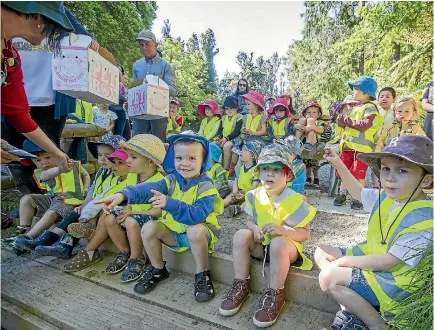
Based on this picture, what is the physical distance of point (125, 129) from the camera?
18.1ft

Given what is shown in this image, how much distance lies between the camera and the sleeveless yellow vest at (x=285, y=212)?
2119 millimetres

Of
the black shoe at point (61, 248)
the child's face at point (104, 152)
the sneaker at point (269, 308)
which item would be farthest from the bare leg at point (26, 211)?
the sneaker at point (269, 308)

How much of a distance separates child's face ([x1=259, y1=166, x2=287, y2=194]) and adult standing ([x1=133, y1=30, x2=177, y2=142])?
1941 mm

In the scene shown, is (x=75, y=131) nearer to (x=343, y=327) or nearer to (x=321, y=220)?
(x=321, y=220)

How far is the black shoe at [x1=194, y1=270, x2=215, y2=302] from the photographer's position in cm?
217

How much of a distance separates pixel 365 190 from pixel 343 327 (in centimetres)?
79

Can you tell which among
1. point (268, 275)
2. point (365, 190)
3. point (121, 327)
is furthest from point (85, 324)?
point (365, 190)

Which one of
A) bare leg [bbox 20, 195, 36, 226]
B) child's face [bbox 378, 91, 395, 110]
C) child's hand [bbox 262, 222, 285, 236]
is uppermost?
child's face [bbox 378, 91, 395, 110]

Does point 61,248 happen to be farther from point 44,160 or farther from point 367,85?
point 367,85

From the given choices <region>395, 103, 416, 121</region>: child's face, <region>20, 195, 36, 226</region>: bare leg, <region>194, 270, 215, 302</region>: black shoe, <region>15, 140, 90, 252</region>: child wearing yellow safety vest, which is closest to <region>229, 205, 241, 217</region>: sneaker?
<region>194, 270, 215, 302</region>: black shoe

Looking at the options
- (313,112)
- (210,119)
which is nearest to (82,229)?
(313,112)

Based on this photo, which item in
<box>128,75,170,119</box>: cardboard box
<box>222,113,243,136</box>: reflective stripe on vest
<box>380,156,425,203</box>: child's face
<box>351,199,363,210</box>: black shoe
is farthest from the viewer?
<box>222,113,243,136</box>: reflective stripe on vest

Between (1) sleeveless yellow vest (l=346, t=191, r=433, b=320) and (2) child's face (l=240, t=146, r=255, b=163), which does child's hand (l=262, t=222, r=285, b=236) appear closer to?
(1) sleeveless yellow vest (l=346, t=191, r=433, b=320)

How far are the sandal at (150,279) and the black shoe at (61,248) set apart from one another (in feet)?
Answer: 2.73
